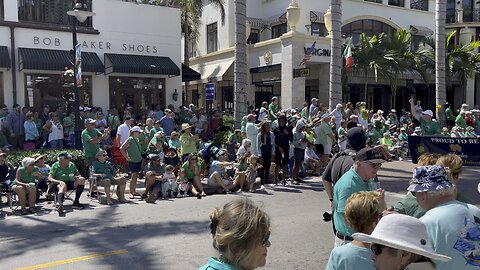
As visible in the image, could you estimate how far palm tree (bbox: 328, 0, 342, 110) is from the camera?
51.9 feet

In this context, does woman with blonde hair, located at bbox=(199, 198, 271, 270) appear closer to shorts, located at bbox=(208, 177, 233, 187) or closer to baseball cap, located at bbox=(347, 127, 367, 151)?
baseball cap, located at bbox=(347, 127, 367, 151)

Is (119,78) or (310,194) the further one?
(119,78)

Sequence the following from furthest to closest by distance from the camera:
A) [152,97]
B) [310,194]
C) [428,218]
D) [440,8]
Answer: [152,97] < [440,8] < [310,194] < [428,218]

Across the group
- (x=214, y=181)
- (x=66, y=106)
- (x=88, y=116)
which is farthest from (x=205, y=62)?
(x=214, y=181)

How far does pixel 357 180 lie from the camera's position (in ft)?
13.5

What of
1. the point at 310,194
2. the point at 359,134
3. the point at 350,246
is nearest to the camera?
the point at 350,246

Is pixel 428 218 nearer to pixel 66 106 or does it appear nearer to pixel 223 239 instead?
pixel 223 239

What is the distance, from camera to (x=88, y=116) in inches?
681

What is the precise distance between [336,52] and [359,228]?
13.7 metres

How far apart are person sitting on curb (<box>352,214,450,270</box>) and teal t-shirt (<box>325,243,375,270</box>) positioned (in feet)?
1.46

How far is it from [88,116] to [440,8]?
1446 cm

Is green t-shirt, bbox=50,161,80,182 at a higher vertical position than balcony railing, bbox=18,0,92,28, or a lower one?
lower

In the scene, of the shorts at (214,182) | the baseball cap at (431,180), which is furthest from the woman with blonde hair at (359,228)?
the shorts at (214,182)

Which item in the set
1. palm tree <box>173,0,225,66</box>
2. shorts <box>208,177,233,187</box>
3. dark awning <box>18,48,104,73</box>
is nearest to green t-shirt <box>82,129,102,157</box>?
shorts <box>208,177,233,187</box>
